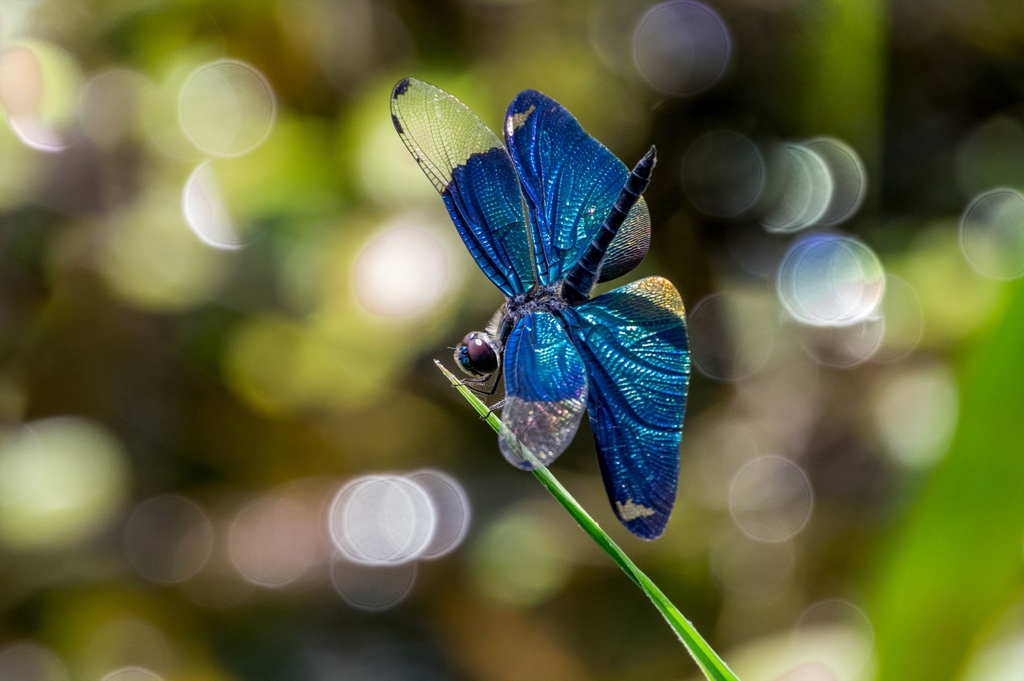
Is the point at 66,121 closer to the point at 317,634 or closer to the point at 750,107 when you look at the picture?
the point at 317,634

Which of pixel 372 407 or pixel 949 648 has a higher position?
pixel 372 407

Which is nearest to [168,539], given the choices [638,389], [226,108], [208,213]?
[208,213]

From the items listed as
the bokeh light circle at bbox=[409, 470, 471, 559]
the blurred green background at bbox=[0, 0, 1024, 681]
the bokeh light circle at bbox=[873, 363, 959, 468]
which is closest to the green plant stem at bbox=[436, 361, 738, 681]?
the blurred green background at bbox=[0, 0, 1024, 681]

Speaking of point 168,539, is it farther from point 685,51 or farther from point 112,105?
point 685,51

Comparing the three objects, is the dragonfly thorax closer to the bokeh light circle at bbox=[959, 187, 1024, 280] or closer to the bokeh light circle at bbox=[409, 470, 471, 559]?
the bokeh light circle at bbox=[409, 470, 471, 559]

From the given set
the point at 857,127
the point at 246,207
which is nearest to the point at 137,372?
the point at 246,207

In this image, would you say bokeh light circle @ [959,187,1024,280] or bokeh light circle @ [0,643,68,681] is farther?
bokeh light circle @ [959,187,1024,280]

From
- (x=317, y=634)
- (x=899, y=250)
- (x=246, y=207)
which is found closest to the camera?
(x=317, y=634)
